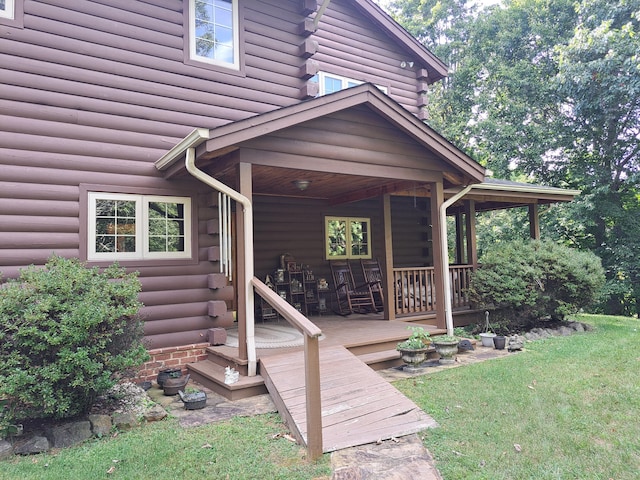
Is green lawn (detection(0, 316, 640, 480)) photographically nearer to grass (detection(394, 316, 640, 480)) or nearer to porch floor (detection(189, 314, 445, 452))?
grass (detection(394, 316, 640, 480))

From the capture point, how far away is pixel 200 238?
221 inches

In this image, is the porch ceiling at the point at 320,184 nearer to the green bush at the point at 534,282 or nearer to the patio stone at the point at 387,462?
the green bush at the point at 534,282

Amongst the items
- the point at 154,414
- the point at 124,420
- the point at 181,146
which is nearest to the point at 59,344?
the point at 124,420

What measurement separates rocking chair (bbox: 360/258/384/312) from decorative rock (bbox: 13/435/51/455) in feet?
18.6

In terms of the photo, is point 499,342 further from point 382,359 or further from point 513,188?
point 513,188

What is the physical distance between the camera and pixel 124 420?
367 centimetres

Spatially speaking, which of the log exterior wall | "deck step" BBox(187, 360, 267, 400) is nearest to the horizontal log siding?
the log exterior wall

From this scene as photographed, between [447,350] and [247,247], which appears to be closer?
[247,247]

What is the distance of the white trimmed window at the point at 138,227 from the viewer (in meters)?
5.01

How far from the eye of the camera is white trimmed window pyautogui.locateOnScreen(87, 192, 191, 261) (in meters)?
5.01

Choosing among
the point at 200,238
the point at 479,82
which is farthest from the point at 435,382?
the point at 479,82

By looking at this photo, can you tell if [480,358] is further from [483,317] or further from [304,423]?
[304,423]

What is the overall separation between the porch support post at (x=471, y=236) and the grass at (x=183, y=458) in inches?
225

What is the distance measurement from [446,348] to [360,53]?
5781 millimetres
